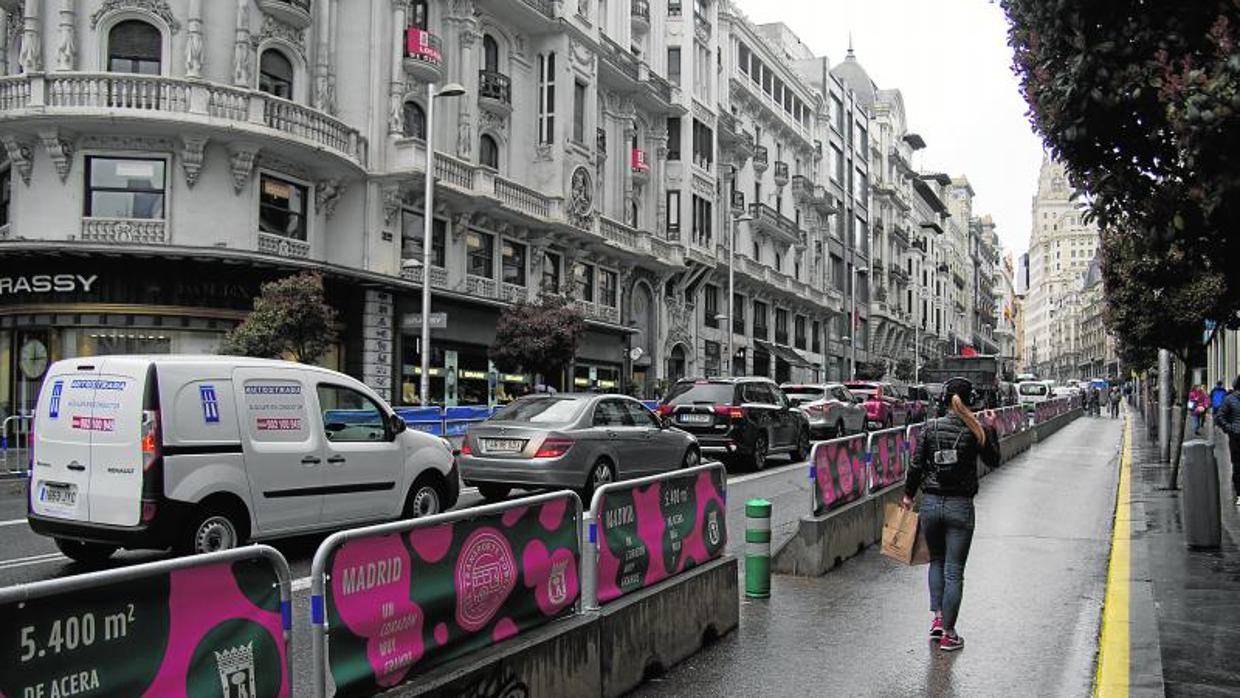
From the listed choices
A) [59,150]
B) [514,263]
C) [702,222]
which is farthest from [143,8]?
[702,222]

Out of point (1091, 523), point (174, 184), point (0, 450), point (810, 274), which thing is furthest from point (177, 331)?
point (810, 274)

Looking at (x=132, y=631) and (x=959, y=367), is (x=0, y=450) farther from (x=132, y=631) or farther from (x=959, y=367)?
(x=959, y=367)

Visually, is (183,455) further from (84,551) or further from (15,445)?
(15,445)

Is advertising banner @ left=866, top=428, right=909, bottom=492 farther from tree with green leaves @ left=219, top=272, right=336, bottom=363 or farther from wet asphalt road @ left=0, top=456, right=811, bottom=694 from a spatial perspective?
tree with green leaves @ left=219, top=272, right=336, bottom=363

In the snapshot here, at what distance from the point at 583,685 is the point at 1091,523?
33.4 feet

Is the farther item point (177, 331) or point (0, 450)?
point (177, 331)

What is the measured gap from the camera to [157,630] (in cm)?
285

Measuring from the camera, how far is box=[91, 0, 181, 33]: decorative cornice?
2178 centimetres

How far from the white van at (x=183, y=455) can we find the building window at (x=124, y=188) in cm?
1491

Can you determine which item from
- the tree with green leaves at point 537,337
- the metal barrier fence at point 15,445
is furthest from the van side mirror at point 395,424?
the tree with green leaves at point 537,337

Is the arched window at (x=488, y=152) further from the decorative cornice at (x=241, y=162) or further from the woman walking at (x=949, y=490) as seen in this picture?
the woman walking at (x=949, y=490)

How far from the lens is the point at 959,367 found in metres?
48.5

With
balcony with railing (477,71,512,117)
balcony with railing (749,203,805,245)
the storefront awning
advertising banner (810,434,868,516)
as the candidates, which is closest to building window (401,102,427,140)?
balcony with railing (477,71,512,117)

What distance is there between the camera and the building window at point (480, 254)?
29.5m
